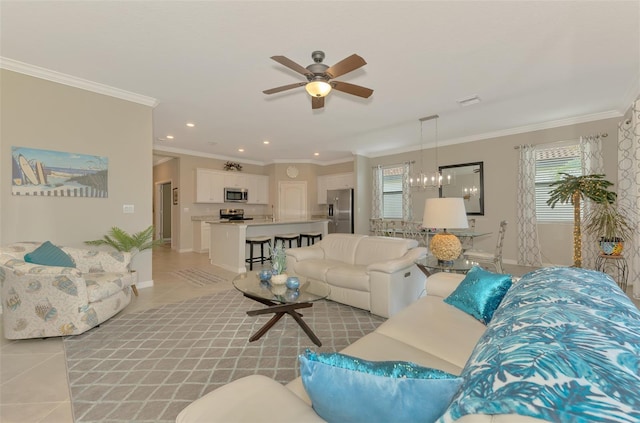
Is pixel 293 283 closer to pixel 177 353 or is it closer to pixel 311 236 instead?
pixel 177 353

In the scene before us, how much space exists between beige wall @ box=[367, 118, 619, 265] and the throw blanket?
5.19 m

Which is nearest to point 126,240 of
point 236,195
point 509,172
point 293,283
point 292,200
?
point 293,283

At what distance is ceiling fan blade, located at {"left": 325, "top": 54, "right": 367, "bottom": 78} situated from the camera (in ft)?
7.12

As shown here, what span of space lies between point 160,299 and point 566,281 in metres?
4.03

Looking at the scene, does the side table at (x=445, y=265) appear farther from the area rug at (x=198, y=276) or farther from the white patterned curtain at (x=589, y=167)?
the white patterned curtain at (x=589, y=167)

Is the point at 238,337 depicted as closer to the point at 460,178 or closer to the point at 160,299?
the point at 160,299

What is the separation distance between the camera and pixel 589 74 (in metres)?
3.16

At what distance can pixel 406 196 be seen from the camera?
22.4ft

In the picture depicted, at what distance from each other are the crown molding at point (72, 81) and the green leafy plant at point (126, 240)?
1828 mm

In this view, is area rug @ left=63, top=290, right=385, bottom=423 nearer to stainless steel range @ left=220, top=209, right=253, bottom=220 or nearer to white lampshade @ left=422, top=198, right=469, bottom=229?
white lampshade @ left=422, top=198, right=469, bottom=229

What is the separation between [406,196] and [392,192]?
0.52m

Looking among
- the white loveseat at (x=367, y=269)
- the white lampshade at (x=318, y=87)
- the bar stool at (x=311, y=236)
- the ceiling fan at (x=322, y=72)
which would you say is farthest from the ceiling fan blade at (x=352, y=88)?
the bar stool at (x=311, y=236)

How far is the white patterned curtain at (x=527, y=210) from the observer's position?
16.7ft

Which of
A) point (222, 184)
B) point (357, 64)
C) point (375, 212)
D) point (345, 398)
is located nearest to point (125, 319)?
point (345, 398)
